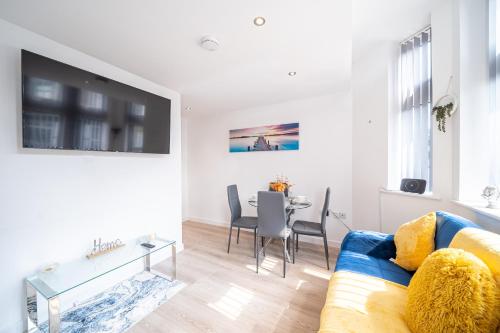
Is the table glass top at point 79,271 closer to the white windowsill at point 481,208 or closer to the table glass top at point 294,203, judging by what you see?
the table glass top at point 294,203

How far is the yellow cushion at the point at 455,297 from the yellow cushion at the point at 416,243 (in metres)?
0.53

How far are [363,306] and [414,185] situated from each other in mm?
1594

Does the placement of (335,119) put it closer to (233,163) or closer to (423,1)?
(423,1)

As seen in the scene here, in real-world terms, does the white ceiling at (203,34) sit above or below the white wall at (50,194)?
above

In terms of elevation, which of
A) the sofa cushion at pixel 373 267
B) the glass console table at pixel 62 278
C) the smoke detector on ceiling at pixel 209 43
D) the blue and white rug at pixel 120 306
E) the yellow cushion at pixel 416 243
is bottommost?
the blue and white rug at pixel 120 306

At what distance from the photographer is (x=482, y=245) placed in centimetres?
94

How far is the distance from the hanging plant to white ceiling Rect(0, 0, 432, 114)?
3.17ft

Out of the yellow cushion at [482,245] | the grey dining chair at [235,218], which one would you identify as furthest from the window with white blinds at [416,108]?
the grey dining chair at [235,218]

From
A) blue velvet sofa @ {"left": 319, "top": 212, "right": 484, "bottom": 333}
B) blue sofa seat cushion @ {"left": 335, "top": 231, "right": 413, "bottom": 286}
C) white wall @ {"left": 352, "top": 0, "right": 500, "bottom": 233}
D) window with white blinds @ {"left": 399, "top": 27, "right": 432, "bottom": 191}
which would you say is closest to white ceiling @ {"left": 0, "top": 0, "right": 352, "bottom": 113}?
white wall @ {"left": 352, "top": 0, "right": 500, "bottom": 233}

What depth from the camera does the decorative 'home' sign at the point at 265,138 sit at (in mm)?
3370

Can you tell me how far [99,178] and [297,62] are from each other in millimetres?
2480

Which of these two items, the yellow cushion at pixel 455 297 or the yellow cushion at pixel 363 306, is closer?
the yellow cushion at pixel 455 297

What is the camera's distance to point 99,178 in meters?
1.99

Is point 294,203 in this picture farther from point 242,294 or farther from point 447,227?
point 447,227
